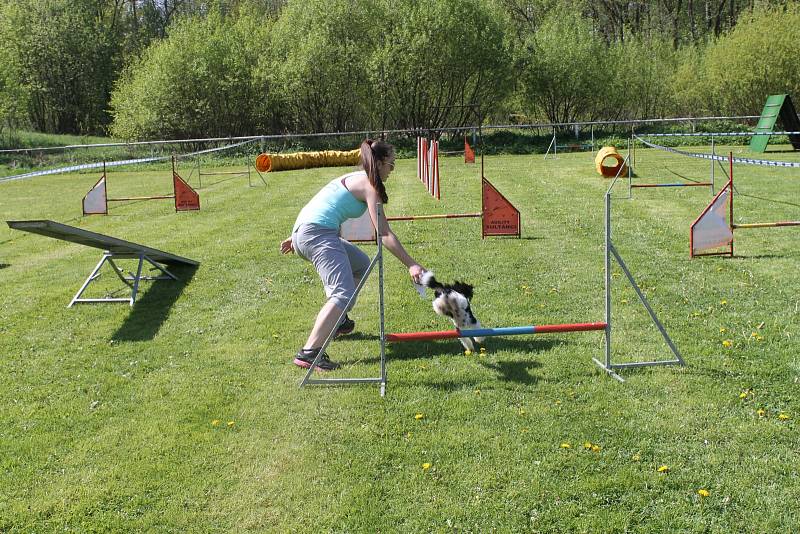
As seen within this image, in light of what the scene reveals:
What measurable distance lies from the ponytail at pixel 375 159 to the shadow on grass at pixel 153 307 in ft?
8.98

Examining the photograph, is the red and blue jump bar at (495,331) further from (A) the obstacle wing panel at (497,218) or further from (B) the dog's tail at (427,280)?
(A) the obstacle wing panel at (497,218)

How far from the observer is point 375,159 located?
17.1ft

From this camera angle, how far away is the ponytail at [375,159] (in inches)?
205

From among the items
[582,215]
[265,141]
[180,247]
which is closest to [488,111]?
[265,141]

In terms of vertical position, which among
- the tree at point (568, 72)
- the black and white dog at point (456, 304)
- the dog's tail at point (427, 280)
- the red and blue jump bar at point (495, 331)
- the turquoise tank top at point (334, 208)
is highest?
the tree at point (568, 72)

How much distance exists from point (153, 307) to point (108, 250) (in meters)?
0.95

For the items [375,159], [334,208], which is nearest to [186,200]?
[334,208]

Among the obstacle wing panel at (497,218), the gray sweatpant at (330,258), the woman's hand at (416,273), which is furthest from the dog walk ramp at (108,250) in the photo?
the obstacle wing panel at (497,218)

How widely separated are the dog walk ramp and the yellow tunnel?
51.8 feet

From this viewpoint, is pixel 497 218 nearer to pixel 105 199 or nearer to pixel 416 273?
pixel 416 273

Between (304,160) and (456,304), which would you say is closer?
(456,304)

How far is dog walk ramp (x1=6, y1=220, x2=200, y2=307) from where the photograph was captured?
6.15m

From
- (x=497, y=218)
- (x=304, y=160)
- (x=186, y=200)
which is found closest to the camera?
(x=497, y=218)

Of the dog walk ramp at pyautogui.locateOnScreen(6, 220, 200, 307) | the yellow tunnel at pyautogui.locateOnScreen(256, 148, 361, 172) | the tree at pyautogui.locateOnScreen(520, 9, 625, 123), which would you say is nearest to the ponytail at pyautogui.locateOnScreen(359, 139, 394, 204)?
the dog walk ramp at pyautogui.locateOnScreen(6, 220, 200, 307)
